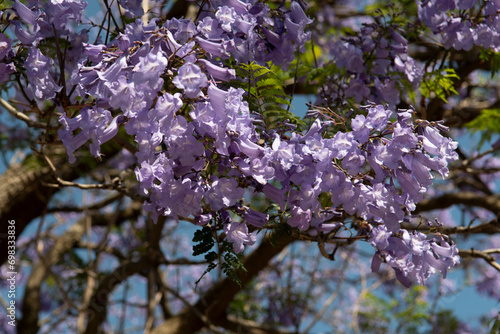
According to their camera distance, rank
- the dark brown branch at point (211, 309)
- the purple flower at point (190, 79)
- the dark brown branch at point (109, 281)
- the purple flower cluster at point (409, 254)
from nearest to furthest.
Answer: the purple flower at point (190, 79) < the purple flower cluster at point (409, 254) < the dark brown branch at point (211, 309) < the dark brown branch at point (109, 281)

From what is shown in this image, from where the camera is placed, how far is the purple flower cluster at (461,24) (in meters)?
2.74

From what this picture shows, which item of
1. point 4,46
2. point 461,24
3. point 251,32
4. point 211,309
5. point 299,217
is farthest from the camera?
point 211,309

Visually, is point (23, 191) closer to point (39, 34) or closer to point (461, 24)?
point (39, 34)

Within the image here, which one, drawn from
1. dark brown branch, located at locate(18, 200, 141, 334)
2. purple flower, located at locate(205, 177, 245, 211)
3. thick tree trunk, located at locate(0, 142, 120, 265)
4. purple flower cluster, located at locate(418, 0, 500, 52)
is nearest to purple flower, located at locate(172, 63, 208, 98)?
purple flower, located at locate(205, 177, 245, 211)

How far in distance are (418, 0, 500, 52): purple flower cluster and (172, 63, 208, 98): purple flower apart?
5.81ft

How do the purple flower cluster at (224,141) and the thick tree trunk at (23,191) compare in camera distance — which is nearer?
the purple flower cluster at (224,141)

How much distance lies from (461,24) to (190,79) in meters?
1.88

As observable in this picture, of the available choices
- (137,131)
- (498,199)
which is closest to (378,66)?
(137,131)

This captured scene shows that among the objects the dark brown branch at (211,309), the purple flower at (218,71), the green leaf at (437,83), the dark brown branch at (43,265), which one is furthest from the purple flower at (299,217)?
the dark brown branch at (43,265)

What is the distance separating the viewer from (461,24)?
109 inches

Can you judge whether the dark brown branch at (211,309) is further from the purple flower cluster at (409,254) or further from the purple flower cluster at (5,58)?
the purple flower cluster at (5,58)

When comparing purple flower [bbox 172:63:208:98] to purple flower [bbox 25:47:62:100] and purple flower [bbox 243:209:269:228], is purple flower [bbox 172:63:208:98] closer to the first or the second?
purple flower [bbox 243:209:269:228]

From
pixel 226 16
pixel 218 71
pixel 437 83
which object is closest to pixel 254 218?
pixel 218 71

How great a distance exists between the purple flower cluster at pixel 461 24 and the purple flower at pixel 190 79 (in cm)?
177
